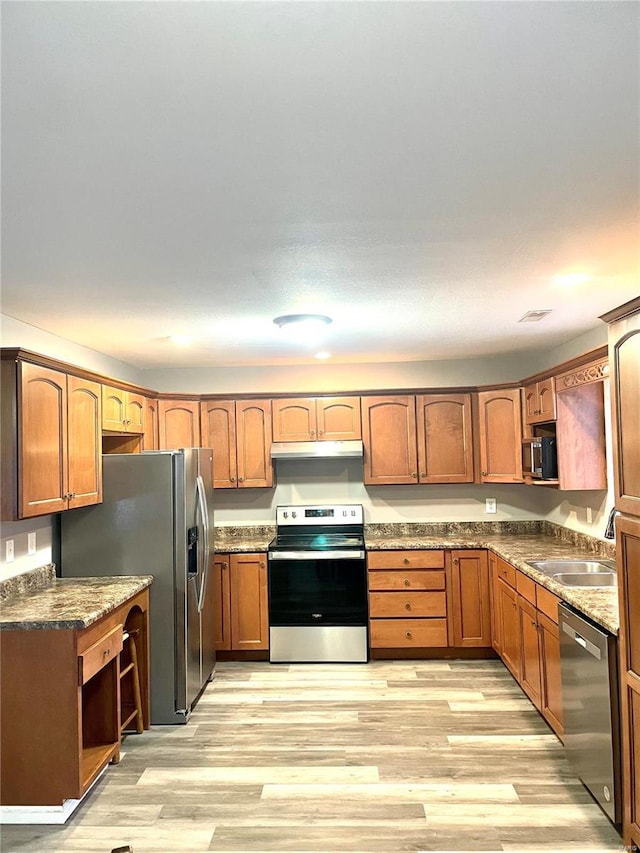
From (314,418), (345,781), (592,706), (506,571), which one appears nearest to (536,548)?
(506,571)

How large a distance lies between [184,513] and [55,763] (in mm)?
1503

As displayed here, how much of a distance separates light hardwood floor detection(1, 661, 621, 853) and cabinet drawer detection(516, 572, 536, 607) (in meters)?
0.73

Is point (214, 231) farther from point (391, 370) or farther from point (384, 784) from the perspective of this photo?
point (391, 370)

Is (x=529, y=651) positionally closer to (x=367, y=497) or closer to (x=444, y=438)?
(x=444, y=438)

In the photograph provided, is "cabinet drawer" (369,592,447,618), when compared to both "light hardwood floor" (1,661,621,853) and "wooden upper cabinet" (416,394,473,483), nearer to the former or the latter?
"light hardwood floor" (1,661,621,853)

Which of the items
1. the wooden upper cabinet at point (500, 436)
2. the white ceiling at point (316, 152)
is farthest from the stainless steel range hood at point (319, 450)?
the white ceiling at point (316, 152)

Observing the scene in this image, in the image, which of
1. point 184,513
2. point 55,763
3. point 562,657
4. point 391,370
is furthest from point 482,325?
point 55,763

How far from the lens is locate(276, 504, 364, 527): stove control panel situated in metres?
5.28

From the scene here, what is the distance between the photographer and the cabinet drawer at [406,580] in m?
4.71

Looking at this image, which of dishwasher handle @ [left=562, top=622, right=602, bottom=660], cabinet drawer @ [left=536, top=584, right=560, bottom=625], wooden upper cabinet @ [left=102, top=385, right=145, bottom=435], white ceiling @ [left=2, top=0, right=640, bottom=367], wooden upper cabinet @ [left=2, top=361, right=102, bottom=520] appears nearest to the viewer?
white ceiling @ [left=2, top=0, right=640, bottom=367]

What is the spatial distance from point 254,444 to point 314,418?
22.2 inches

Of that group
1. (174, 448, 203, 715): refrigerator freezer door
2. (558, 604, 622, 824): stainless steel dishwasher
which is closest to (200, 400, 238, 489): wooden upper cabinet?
(174, 448, 203, 715): refrigerator freezer door

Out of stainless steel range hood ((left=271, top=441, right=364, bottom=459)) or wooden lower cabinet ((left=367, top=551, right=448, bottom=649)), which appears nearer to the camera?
wooden lower cabinet ((left=367, top=551, right=448, bottom=649))

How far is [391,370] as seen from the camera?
5410 mm
